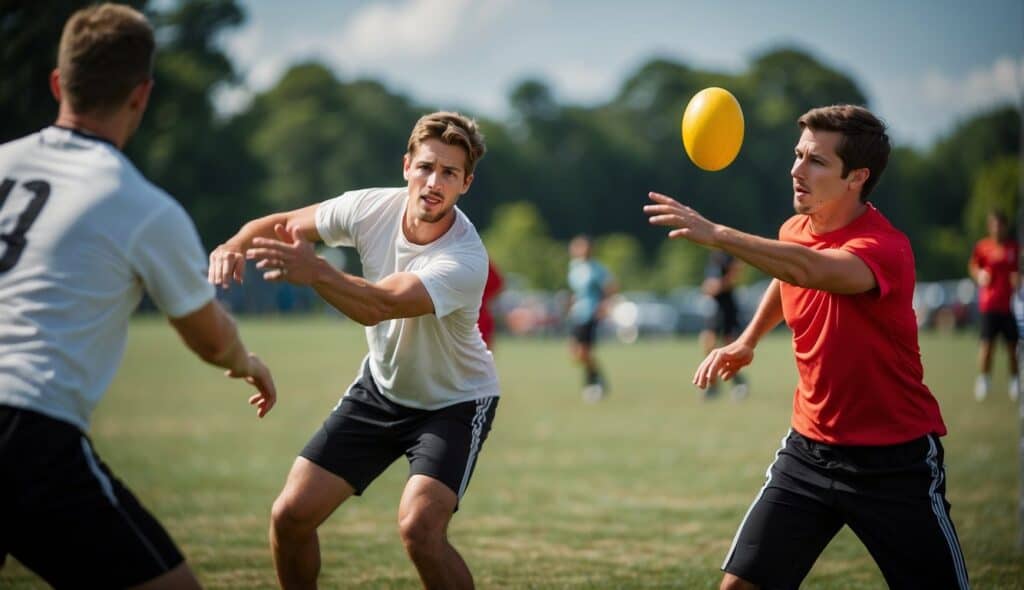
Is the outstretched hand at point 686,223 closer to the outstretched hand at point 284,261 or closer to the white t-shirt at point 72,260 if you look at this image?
the outstretched hand at point 284,261

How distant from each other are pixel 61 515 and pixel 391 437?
2098 millimetres

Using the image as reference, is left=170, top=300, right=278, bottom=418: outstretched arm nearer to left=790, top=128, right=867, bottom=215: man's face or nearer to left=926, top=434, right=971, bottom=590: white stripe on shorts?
left=790, top=128, right=867, bottom=215: man's face

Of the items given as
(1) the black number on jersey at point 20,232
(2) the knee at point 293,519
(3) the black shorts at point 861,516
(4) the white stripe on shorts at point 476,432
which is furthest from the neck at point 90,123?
(3) the black shorts at point 861,516

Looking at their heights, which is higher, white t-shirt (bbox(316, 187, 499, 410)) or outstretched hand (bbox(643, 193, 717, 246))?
outstretched hand (bbox(643, 193, 717, 246))

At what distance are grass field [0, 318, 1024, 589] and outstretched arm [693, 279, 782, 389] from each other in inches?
76.9

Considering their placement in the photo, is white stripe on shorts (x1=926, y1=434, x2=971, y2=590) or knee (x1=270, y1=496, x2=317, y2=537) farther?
knee (x1=270, y1=496, x2=317, y2=537)

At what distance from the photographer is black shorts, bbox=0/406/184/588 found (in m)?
3.30

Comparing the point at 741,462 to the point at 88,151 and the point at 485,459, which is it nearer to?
the point at 485,459

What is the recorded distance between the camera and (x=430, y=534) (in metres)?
4.77

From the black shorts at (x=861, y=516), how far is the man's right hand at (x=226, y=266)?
2.63m

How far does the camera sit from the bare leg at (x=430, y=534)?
4.76 meters

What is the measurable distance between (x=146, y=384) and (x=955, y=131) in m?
106

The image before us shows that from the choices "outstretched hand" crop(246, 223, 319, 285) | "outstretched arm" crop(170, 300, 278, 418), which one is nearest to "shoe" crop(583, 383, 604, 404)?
"outstretched hand" crop(246, 223, 319, 285)

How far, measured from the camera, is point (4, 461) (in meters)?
3.29
